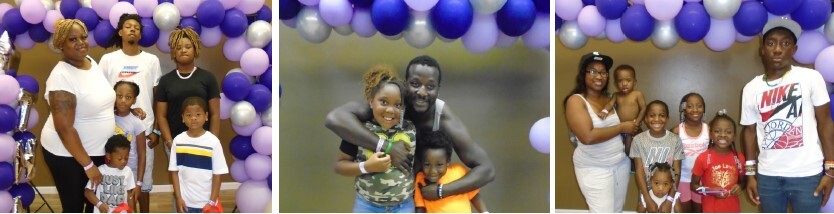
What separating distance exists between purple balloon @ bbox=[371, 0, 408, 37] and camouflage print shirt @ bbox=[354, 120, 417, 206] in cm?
39

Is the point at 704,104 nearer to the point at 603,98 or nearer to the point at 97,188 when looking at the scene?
the point at 603,98

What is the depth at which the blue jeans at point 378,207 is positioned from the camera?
3.06 meters

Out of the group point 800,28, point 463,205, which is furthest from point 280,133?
point 800,28

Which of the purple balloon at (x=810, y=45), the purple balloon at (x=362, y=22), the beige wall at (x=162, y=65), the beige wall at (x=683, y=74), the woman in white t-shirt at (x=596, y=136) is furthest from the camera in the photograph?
the beige wall at (x=683, y=74)

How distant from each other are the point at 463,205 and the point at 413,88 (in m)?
0.52

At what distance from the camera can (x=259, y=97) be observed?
10.5 ft

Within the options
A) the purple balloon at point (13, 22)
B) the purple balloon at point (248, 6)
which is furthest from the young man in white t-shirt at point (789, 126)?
the purple balloon at point (13, 22)

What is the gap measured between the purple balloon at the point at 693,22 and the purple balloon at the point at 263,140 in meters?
1.73

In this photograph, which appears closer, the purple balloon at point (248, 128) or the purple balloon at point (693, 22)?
the purple balloon at point (693, 22)

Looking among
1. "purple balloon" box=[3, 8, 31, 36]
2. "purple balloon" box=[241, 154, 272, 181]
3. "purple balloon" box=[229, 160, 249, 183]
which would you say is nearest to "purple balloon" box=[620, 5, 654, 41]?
"purple balloon" box=[241, 154, 272, 181]

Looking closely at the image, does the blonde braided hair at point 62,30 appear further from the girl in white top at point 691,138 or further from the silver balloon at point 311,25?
the girl in white top at point 691,138

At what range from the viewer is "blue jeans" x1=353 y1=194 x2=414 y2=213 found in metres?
3.06

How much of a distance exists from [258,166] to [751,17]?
2066mm

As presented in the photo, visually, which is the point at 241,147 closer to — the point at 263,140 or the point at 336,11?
the point at 263,140
